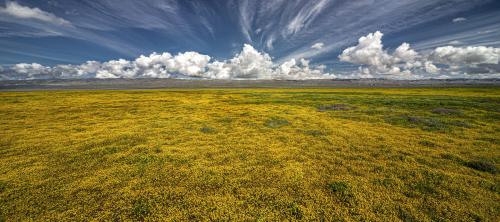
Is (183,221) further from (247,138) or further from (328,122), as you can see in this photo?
(328,122)

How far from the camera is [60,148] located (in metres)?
14.5

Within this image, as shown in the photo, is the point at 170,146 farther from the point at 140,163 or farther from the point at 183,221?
the point at 183,221

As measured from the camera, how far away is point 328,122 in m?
22.7

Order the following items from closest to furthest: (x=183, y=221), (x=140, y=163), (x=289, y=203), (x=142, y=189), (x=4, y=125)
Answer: (x=183, y=221) < (x=289, y=203) < (x=142, y=189) < (x=140, y=163) < (x=4, y=125)

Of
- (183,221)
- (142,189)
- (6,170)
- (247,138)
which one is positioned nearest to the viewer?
(183,221)

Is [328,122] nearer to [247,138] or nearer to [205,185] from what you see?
[247,138]

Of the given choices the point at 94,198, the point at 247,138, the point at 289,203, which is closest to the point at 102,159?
the point at 94,198

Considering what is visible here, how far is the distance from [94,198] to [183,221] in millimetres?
4281


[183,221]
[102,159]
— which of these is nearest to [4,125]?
[102,159]

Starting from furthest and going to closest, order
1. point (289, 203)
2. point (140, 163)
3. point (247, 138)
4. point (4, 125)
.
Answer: point (4, 125)
point (247, 138)
point (140, 163)
point (289, 203)

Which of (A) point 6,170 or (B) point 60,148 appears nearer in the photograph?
(A) point 6,170

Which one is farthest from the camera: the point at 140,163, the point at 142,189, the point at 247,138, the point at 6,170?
the point at 247,138

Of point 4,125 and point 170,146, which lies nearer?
point 170,146

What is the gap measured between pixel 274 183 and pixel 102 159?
34.5 feet
